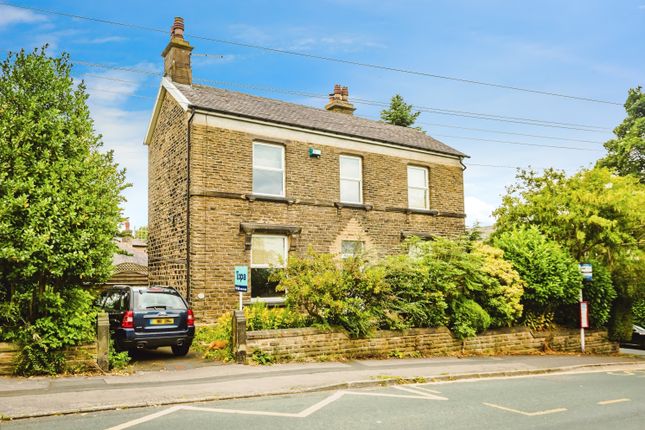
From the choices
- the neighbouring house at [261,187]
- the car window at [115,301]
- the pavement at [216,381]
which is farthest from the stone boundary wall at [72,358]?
the neighbouring house at [261,187]

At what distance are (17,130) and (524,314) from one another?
50.1ft

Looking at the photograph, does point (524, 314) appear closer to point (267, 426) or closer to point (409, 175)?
point (409, 175)

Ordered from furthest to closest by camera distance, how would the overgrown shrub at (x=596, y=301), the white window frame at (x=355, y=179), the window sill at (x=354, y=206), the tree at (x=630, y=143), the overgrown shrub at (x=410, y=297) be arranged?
the tree at (x=630, y=143), the white window frame at (x=355, y=179), the window sill at (x=354, y=206), the overgrown shrub at (x=596, y=301), the overgrown shrub at (x=410, y=297)

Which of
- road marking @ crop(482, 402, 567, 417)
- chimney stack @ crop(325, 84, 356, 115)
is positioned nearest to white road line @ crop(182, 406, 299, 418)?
road marking @ crop(482, 402, 567, 417)

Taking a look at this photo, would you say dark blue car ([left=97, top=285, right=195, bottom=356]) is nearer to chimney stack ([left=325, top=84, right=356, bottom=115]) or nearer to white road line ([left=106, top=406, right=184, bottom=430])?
white road line ([left=106, top=406, right=184, bottom=430])

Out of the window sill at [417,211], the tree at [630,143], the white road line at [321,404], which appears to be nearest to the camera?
the white road line at [321,404]

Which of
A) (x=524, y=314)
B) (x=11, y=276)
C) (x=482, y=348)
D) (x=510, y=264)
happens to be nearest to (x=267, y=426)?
(x=11, y=276)

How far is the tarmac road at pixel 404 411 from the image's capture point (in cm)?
689

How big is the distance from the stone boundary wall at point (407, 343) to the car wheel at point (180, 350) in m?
1.99

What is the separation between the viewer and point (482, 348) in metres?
15.4

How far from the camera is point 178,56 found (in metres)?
18.9

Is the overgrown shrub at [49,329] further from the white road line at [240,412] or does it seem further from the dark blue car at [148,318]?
the white road line at [240,412]

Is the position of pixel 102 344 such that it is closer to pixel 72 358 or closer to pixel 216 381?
pixel 72 358

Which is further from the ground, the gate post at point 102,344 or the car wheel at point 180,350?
the gate post at point 102,344
